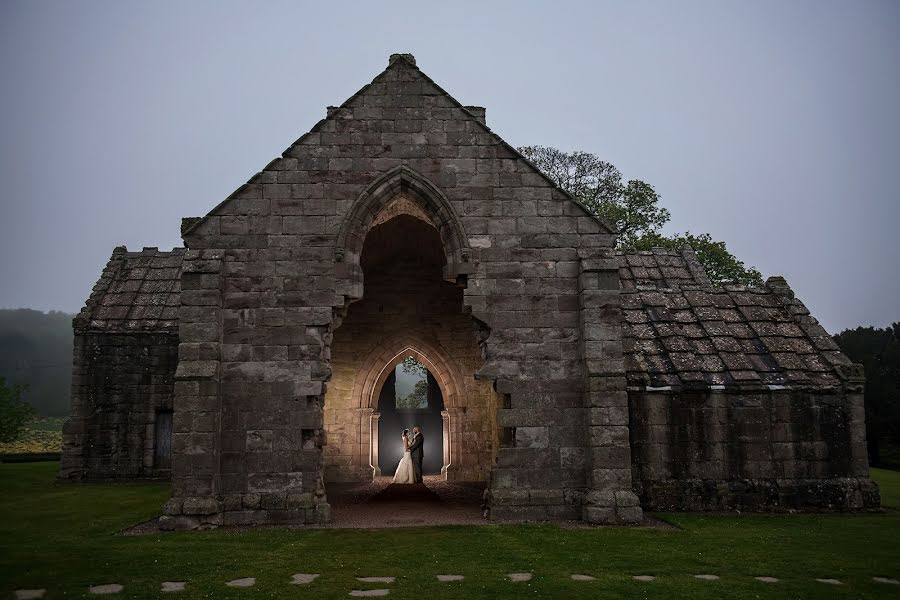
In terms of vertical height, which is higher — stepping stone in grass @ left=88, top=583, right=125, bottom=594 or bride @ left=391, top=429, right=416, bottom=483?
stepping stone in grass @ left=88, top=583, right=125, bottom=594

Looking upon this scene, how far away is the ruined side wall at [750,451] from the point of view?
10391 millimetres

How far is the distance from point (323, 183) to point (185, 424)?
4.01 m

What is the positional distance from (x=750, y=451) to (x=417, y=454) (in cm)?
823

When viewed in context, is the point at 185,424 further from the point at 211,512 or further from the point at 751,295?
the point at 751,295

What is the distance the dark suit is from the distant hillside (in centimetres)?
4106

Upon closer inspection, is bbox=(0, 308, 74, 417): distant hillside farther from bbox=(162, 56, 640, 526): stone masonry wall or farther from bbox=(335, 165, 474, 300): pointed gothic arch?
bbox=(335, 165, 474, 300): pointed gothic arch

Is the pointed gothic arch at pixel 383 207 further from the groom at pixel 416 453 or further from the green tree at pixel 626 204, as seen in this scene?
the green tree at pixel 626 204

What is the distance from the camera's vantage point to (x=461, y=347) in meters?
16.8

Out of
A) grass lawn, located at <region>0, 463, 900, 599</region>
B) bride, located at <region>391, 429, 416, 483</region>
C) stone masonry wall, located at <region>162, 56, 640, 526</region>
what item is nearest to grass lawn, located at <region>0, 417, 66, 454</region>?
bride, located at <region>391, 429, 416, 483</region>

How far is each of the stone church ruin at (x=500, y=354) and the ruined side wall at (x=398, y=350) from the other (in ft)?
17.8

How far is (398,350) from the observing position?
16938 millimetres

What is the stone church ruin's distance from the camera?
9500 millimetres

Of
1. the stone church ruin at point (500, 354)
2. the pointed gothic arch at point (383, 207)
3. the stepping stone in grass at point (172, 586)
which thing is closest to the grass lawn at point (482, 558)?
the stepping stone in grass at point (172, 586)

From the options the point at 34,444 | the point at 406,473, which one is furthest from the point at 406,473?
the point at 34,444
